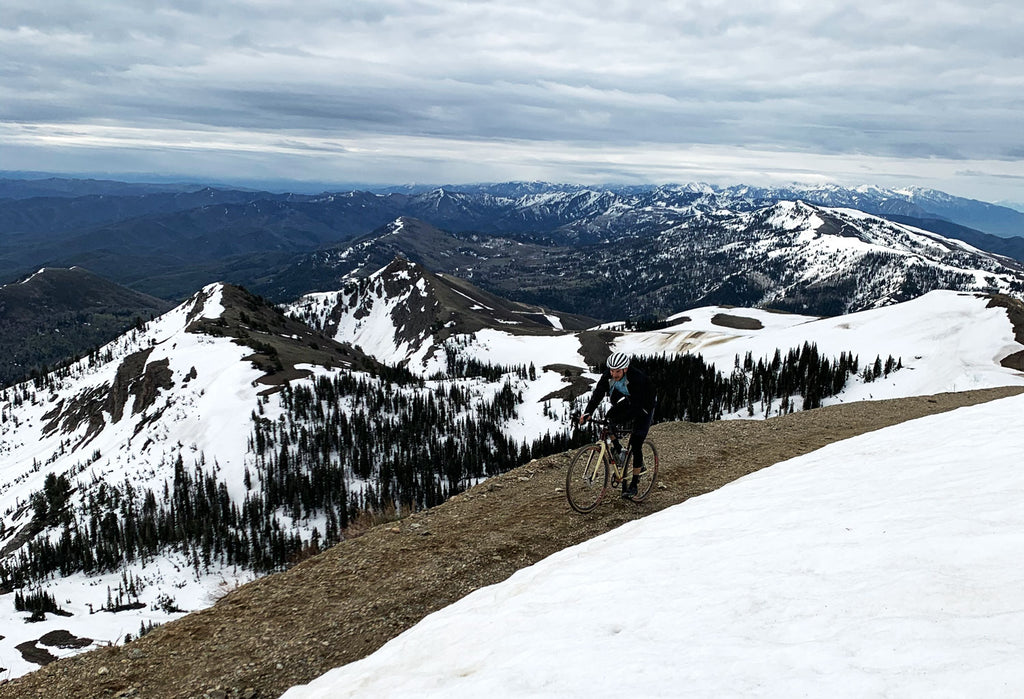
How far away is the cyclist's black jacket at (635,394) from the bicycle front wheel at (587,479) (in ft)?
4.75

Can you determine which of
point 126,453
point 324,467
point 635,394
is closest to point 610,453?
point 635,394

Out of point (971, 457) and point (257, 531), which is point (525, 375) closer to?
point (257, 531)

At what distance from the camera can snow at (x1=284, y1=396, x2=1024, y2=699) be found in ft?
16.3

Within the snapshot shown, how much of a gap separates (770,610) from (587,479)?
27.8ft

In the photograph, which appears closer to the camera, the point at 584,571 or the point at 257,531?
the point at 584,571

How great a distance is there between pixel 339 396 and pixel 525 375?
6088cm

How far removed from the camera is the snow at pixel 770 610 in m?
4.97

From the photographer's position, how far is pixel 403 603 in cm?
1080

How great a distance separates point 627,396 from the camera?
1377 centimetres

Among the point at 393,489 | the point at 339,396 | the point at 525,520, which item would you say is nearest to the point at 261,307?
the point at 339,396

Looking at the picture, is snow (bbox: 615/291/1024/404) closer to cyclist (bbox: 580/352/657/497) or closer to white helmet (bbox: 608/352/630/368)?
cyclist (bbox: 580/352/657/497)

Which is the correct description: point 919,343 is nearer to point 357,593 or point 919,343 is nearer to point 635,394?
point 635,394

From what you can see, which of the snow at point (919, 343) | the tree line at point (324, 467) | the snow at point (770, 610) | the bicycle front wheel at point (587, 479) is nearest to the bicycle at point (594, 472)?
the bicycle front wheel at point (587, 479)

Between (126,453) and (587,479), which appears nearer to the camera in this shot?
(587,479)
